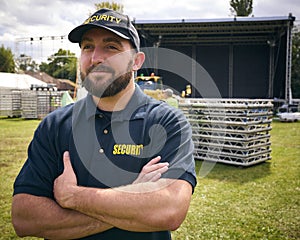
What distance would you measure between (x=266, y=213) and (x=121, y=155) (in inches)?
140

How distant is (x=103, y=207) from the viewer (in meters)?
1.63

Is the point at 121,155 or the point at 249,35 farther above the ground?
the point at 249,35

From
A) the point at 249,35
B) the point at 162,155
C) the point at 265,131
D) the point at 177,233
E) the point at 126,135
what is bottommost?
the point at 177,233

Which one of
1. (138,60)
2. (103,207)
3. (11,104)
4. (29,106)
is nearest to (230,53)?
(29,106)

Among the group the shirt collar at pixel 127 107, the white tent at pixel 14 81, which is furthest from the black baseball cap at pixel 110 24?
the white tent at pixel 14 81

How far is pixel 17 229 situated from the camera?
5.82 feet

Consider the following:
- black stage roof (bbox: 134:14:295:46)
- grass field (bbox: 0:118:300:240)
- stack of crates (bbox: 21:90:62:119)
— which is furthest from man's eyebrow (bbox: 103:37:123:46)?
black stage roof (bbox: 134:14:295:46)

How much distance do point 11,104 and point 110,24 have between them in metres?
23.2

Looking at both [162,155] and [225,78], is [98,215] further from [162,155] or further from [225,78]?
[225,78]

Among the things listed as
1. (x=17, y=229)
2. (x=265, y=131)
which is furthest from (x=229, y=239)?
(x=265, y=131)

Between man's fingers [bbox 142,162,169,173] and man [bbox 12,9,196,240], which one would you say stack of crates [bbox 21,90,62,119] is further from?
man's fingers [bbox 142,162,169,173]

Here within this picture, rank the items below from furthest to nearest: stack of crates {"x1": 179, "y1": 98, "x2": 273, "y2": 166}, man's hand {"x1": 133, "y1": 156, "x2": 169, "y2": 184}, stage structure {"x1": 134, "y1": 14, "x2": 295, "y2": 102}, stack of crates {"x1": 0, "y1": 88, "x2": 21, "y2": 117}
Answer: stage structure {"x1": 134, "y1": 14, "x2": 295, "y2": 102}, stack of crates {"x1": 0, "y1": 88, "x2": 21, "y2": 117}, stack of crates {"x1": 179, "y1": 98, "x2": 273, "y2": 166}, man's hand {"x1": 133, "y1": 156, "x2": 169, "y2": 184}

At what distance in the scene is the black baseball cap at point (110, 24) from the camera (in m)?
1.87

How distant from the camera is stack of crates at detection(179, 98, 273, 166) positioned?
7328 millimetres
